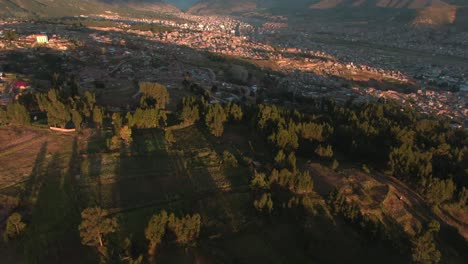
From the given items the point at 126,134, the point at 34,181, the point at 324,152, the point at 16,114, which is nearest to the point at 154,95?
the point at 126,134

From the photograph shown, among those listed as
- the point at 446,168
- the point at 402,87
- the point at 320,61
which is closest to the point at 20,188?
the point at 446,168

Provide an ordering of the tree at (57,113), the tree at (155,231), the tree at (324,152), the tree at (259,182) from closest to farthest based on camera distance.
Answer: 1. the tree at (155,231)
2. the tree at (259,182)
3. the tree at (324,152)
4. the tree at (57,113)

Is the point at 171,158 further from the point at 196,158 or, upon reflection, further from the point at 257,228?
the point at 257,228

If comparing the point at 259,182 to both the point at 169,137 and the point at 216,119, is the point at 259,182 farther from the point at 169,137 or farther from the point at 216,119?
the point at 216,119

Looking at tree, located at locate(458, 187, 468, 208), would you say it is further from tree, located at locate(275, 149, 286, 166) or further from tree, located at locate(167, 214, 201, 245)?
tree, located at locate(167, 214, 201, 245)

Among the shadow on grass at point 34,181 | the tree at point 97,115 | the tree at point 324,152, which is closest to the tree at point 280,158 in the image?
the tree at point 324,152

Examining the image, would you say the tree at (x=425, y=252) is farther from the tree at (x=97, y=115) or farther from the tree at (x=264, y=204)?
the tree at (x=97, y=115)

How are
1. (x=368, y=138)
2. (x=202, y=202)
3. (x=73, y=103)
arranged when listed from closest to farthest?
(x=202, y=202)
(x=368, y=138)
(x=73, y=103)
